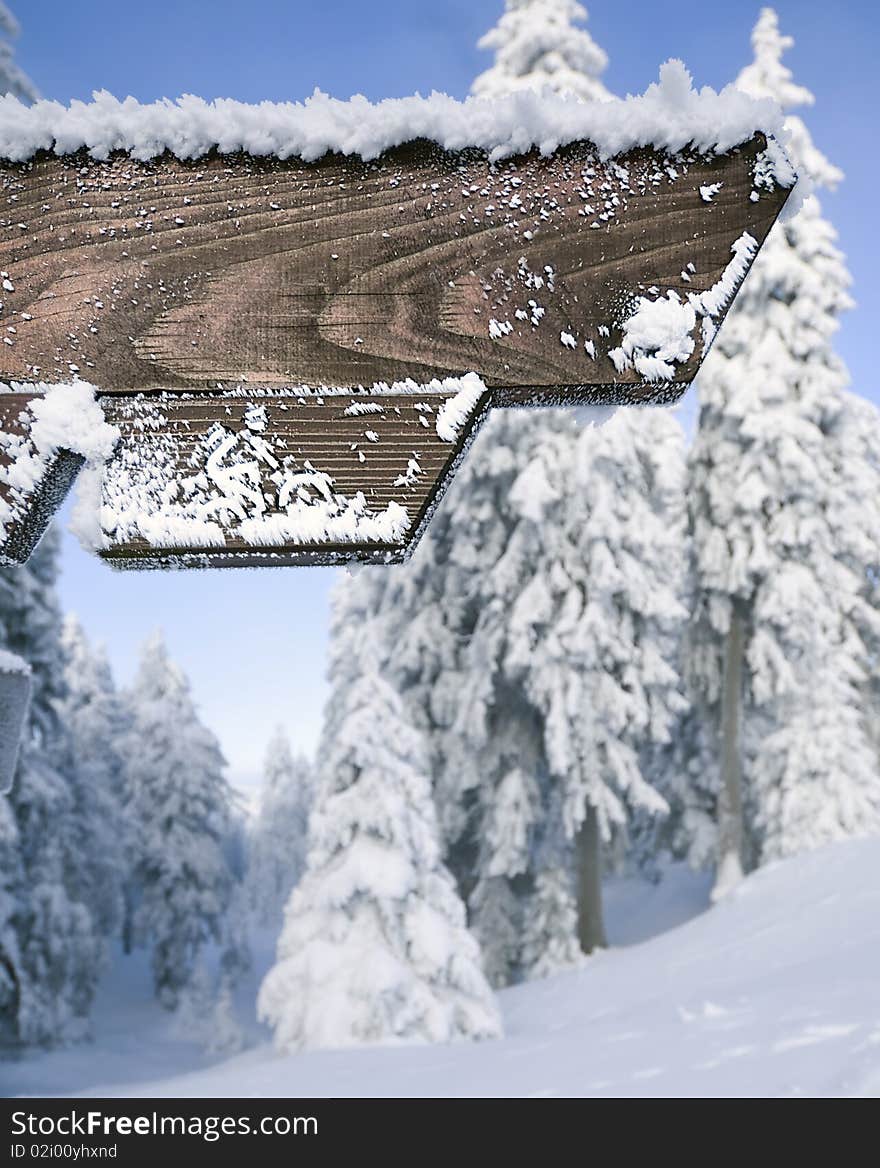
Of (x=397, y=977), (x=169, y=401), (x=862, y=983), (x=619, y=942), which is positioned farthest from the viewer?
(x=619, y=942)

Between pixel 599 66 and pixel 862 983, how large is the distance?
48.4ft

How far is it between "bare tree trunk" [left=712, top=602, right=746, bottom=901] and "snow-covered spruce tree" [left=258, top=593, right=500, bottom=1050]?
6734 millimetres

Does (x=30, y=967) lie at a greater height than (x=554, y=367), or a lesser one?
lesser

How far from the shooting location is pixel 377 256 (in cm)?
108

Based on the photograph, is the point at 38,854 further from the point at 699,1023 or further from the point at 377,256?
the point at 377,256

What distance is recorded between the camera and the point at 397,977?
9008 millimetres

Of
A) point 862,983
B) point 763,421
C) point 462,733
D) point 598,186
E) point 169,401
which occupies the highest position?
point 763,421

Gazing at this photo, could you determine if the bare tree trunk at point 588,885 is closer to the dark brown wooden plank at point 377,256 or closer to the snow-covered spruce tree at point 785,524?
the snow-covered spruce tree at point 785,524

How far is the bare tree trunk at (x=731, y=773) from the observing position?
49.4 ft

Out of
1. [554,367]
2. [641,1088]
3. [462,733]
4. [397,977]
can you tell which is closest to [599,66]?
[462,733]

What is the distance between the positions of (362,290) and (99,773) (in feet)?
71.6

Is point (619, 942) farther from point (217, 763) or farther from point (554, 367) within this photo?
point (554, 367)

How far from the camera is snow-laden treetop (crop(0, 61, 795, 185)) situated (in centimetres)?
105
